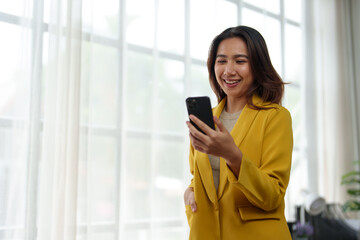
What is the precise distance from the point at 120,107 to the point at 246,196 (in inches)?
68.4

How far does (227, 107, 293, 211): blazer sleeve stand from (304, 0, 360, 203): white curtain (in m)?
3.32

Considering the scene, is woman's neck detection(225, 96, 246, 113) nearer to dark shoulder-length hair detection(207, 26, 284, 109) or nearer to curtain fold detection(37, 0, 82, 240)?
dark shoulder-length hair detection(207, 26, 284, 109)

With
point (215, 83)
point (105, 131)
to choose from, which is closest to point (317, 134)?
point (105, 131)

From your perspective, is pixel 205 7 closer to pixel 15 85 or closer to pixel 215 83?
pixel 15 85

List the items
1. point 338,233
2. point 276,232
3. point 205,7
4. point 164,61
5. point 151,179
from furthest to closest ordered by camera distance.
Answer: point 338,233
point 205,7
point 164,61
point 151,179
point 276,232

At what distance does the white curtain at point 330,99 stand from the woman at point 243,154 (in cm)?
329

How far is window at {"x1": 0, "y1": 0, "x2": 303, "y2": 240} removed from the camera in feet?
7.03

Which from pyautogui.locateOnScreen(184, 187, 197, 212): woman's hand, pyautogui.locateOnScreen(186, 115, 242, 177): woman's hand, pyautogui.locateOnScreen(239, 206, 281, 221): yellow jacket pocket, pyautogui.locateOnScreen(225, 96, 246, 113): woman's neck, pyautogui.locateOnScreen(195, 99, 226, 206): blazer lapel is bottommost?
pyautogui.locateOnScreen(239, 206, 281, 221): yellow jacket pocket

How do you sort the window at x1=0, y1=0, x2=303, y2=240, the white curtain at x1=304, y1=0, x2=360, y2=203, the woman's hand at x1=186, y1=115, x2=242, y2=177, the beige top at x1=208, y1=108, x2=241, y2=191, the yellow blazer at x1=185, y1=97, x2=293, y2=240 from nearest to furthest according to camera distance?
1. the woman's hand at x1=186, y1=115, x2=242, y2=177
2. the yellow blazer at x1=185, y1=97, x2=293, y2=240
3. the beige top at x1=208, y1=108, x2=241, y2=191
4. the window at x1=0, y1=0, x2=303, y2=240
5. the white curtain at x1=304, y1=0, x2=360, y2=203

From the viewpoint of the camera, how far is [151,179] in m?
2.83

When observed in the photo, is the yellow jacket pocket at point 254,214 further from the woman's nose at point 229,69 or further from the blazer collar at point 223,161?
the woman's nose at point 229,69

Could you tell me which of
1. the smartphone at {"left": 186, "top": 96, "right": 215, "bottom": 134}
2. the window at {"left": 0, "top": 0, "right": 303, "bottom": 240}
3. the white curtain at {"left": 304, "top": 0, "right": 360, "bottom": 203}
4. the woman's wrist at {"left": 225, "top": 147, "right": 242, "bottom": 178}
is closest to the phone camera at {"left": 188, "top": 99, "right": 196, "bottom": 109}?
the smartphone at {"left": 186, "top": 96, "right": 215, "bottom": 134}

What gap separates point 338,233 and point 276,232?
2880mm

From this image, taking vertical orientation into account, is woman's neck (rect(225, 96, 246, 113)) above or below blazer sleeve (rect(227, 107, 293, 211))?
above
